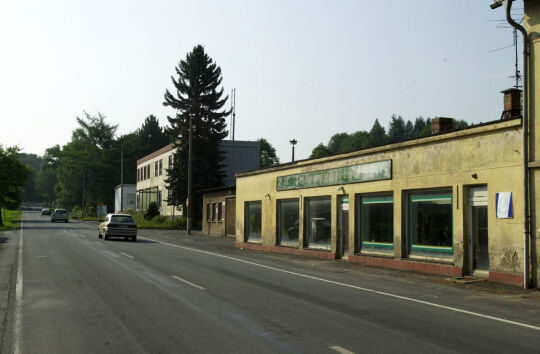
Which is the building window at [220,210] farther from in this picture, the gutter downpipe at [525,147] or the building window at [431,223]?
the gutter downpipe at [525,147]

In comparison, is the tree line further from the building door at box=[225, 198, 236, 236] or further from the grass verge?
the building door at box=[225, 198, 236, 236]

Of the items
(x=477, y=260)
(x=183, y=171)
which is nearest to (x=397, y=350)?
(x=477, y=260)

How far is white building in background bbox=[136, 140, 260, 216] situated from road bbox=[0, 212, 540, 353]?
146 ft

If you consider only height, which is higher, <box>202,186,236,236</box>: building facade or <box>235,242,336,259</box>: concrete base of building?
<box>202,186,236,236</box>: building facade

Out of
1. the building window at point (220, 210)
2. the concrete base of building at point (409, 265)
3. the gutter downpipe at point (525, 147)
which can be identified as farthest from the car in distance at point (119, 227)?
the gutter downpipe at point (525, 147)

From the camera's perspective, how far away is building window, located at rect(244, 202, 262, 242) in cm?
2967

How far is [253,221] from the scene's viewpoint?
3038cm

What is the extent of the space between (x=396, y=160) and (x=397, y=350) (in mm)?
13012

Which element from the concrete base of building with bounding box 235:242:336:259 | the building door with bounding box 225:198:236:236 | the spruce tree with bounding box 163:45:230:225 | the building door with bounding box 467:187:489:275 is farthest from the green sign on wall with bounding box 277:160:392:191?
the spruce tree with bounding box 163:45:230:225

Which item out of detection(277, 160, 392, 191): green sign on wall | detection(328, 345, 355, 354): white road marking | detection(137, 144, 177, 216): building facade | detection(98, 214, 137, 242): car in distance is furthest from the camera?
detection(137, 144, 177, 216): building facade

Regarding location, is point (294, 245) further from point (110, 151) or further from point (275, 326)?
point (110, 151)

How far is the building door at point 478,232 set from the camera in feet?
51.0

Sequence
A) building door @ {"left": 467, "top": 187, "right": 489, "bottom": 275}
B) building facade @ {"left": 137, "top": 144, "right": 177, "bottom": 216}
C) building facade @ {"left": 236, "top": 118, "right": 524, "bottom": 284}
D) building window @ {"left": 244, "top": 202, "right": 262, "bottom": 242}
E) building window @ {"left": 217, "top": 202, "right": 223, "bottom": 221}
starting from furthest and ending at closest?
building facade @ {"left": 137, "top": 144, "right": 177, "bottom": 216} < building window @ {"left": 217, "top": 202, "right": 223, "bottom": 221} < building window @ {"left": 244, "top": 202, "right": 262, "bottom": 242} < building door @ {"left": 467, "top": 187, "right": 489, "bottom": 275} < building facade @ {"left": 236, "top": 118, "right": 524, "bottom": 284}

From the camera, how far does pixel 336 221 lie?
22438 mm
